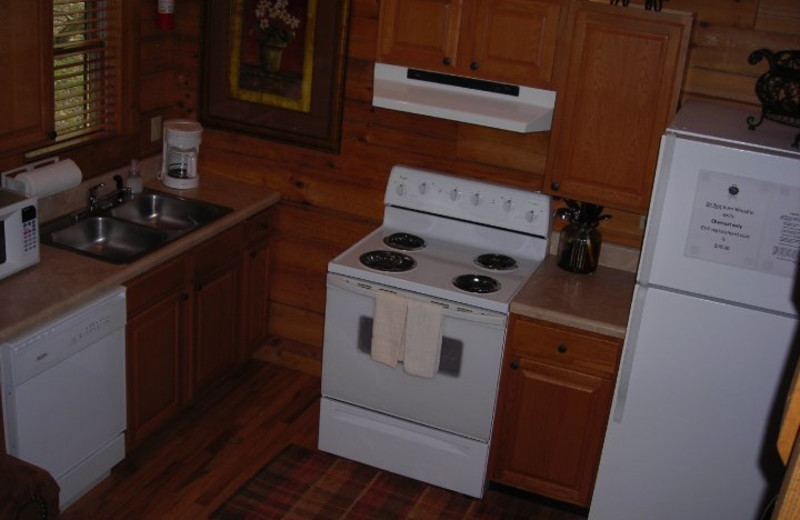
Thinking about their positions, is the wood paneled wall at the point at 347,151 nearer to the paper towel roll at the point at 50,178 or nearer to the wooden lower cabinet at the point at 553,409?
the wooden lower cabinet at the point at 553,409

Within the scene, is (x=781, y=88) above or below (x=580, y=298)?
above

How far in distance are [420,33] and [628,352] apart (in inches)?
59.4

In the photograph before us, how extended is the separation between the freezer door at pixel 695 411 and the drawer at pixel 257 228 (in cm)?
185

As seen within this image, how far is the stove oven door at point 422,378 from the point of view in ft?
12.1

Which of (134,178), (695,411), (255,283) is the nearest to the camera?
(695,411)

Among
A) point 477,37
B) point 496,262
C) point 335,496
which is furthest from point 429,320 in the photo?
point 477,37

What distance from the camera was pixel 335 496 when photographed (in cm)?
389

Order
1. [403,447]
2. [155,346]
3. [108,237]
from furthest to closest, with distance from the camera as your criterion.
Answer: [108,237] → [403,447] → [155,346]

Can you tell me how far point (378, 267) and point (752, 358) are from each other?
4.78 ft

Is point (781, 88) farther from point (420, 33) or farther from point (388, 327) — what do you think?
point (388, 327)

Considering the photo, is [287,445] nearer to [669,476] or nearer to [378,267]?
[378,267]

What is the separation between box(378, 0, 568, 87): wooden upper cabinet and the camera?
144 inches

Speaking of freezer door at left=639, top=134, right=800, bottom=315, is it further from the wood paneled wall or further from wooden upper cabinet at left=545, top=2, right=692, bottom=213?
the wood paneled wall

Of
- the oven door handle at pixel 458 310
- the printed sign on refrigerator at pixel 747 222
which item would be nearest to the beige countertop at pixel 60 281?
the oven door handle at pixel 458 310
